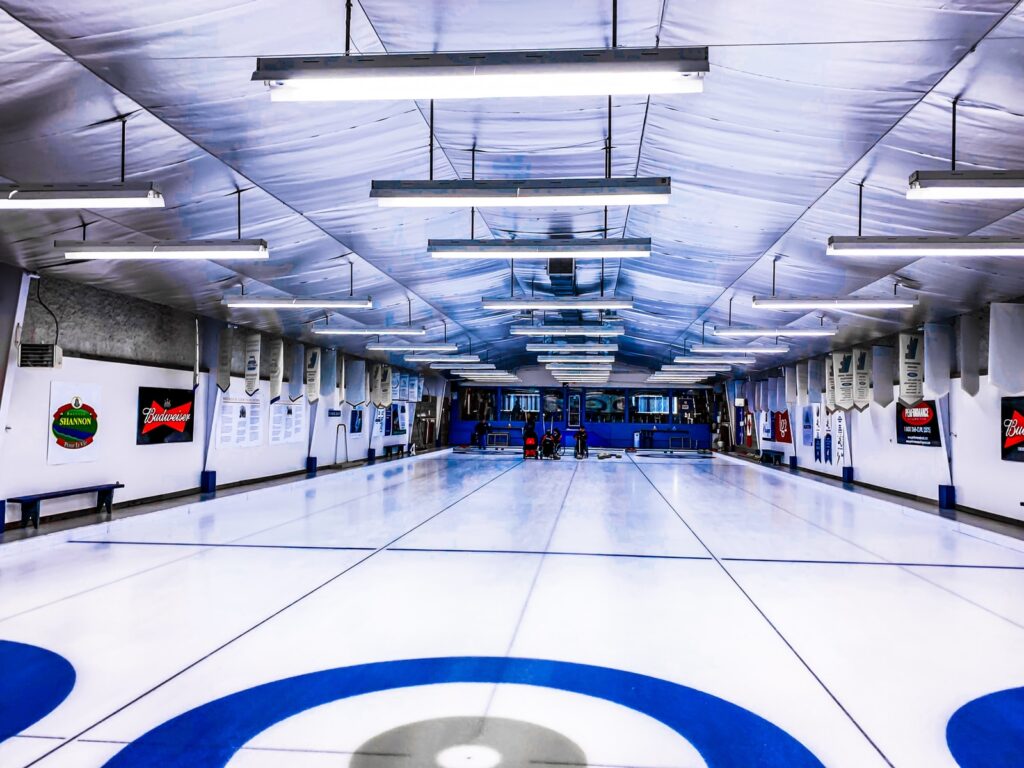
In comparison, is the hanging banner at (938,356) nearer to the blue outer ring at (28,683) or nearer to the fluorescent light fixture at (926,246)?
the fluorescent light fixture at (926,246)

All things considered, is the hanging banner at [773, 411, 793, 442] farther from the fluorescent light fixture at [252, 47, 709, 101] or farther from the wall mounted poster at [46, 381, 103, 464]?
the fluorescent light fixture at [252, 47, 709, 101]

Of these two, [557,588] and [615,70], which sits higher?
[615,70]

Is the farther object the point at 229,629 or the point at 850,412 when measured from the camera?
the point at 850,412

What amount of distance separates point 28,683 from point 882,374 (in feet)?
49.1

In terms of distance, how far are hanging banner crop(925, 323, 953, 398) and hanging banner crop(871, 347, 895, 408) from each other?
2.32m

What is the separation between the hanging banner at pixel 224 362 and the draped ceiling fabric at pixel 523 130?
3579 mm

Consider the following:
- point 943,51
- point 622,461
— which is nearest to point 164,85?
point 943,51

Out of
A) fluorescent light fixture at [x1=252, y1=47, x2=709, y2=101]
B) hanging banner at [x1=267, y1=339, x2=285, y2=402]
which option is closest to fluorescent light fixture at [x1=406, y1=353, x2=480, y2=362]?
hanging banner at [x1=267, y1=339, x2=285, y2=402]

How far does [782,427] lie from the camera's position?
915 inches

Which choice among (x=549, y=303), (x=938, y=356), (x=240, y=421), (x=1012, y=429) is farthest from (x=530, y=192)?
(x=240, y=421)

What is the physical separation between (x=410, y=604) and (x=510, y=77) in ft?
14.5

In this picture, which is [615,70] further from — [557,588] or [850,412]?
[850,412]

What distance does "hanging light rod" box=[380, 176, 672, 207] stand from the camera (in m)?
4.50

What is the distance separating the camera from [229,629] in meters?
5.13
